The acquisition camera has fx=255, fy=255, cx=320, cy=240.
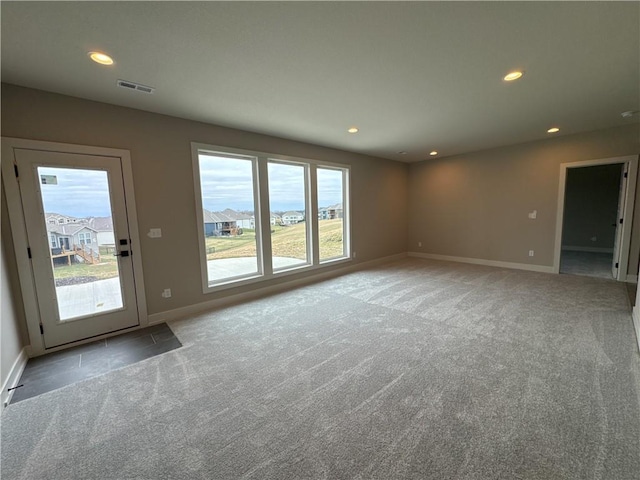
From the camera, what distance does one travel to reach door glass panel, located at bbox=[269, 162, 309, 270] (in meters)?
4.63

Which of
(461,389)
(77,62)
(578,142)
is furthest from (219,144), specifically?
(578,142)

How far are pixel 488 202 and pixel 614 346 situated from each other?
4.10m

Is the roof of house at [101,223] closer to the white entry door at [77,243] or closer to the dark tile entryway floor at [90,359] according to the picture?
the white entry door at [77,243]

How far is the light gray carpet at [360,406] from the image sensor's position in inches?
56.6

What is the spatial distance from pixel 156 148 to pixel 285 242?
248 centimetres

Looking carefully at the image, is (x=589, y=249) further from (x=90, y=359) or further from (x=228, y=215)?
(x=90, y=359)

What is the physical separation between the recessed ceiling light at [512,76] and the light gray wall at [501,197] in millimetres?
3575

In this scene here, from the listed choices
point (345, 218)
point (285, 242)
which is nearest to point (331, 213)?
point (345, 218)

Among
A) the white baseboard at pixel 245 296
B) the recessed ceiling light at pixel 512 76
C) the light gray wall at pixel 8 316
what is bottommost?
the white baseboard at pixel 245 296

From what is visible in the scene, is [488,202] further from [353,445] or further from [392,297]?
[353,445]

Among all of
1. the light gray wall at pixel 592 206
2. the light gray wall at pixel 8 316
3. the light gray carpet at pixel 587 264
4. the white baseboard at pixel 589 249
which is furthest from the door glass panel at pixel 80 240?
the white baseboard at pixel 589 249

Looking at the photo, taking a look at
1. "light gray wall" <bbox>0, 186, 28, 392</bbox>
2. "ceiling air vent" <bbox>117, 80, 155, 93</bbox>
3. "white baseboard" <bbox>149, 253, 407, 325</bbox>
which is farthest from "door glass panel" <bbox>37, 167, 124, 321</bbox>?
"ceiling air vent" <bbox>117, 80, 155, 93</bbox>

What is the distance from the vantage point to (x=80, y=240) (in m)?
2.89

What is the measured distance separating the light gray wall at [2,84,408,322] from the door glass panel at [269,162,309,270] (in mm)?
350
